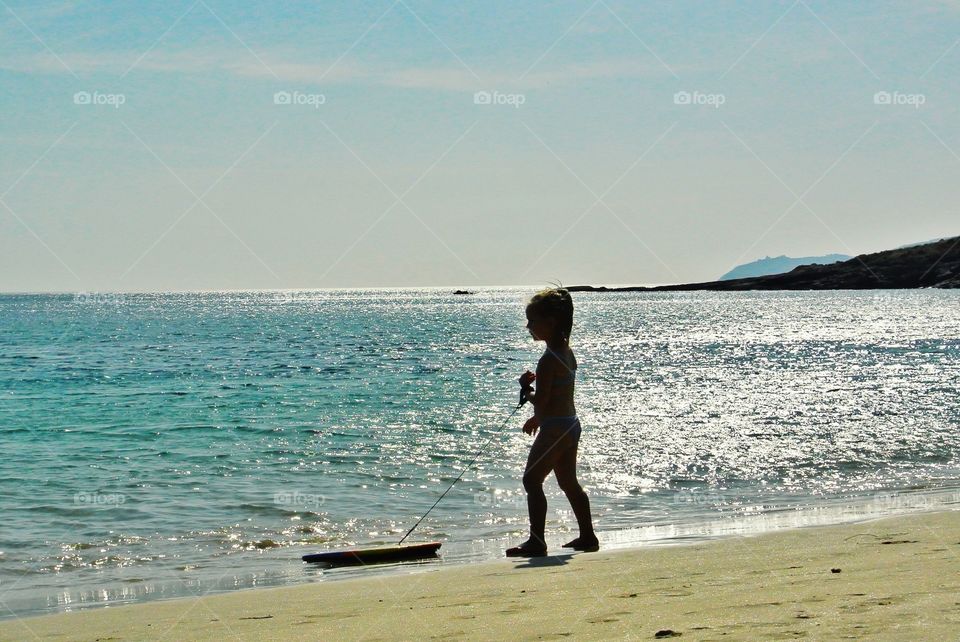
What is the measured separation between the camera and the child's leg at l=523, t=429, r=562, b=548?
7.89 meters

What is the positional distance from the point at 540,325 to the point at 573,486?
1483 mm

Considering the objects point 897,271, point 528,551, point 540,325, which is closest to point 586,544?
point 528,551

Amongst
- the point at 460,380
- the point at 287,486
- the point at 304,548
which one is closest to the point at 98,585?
the point at 304,548

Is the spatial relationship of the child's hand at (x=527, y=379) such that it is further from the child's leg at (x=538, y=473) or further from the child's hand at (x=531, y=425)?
the child's leg at (x=538, y=473)

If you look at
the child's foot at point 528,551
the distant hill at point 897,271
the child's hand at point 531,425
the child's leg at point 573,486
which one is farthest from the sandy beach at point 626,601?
the distant hill at point 897,271

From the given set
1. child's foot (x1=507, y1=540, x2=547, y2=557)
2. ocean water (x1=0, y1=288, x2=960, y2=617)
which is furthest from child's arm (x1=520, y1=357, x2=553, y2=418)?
ocean water (x1=0, y1=288, x2=960, y2=617)

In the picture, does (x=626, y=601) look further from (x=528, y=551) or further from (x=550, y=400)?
(x=528, y=551)

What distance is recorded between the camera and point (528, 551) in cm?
822

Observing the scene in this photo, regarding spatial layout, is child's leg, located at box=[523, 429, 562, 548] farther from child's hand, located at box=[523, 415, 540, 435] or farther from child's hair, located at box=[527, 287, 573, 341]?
child's hair, located at box=[527, 287, 573, 341]

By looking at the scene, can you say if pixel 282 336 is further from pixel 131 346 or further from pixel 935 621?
pixel 935 621

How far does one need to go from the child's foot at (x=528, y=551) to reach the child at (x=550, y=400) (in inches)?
4.1

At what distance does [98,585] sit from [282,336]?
65247 mm

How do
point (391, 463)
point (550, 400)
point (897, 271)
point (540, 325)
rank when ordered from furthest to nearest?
point (897, 271) → point (391, 463) → point (550, 400) → point (540, 325)

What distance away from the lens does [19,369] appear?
41.8 m
